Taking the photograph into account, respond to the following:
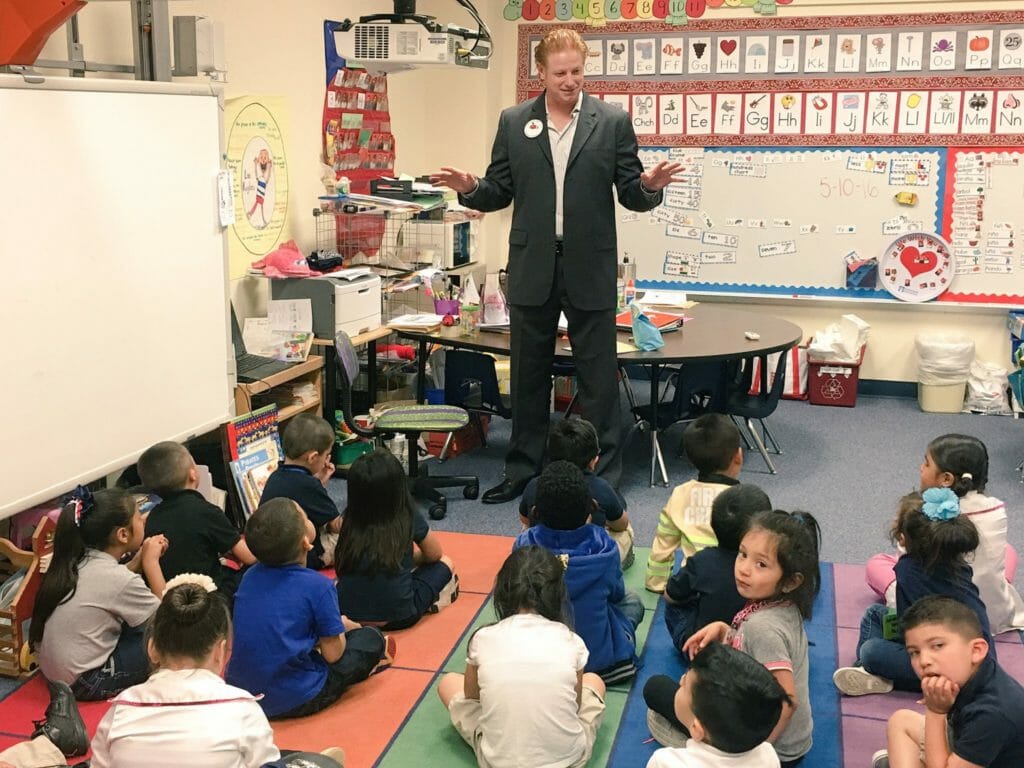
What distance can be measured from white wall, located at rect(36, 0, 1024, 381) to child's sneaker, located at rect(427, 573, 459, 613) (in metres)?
1.97

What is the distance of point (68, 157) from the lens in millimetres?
3393

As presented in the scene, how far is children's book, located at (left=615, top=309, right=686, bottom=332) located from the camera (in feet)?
16.9

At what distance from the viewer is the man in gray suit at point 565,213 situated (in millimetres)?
4449

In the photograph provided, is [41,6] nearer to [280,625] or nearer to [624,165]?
[280,625]

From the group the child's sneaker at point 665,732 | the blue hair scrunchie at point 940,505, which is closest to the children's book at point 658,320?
the blue hair scrunchie at point 940,505

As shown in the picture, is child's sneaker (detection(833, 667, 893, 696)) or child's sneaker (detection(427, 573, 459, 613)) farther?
child's sneaker (detection(427, 573, 459, 613))

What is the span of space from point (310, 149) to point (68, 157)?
7.83ft

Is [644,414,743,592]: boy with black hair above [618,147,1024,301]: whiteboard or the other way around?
the other way around

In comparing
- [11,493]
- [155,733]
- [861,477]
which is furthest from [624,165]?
[155,733]

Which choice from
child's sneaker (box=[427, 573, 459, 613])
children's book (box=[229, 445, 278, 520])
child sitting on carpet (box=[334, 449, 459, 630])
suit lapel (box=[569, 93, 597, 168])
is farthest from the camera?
suit lapel (box=[569, 93, 597, 168])

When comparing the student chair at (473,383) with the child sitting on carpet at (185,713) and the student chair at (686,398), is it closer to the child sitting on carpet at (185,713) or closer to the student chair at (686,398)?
the student chair at (686,398)

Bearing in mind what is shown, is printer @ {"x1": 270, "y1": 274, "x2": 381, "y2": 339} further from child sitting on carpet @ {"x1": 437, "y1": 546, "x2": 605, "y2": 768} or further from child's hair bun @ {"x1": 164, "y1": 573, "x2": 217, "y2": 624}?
child's hair bun @ {"x1": 164, "y1": 573, "x2": 217, "y2": 624}

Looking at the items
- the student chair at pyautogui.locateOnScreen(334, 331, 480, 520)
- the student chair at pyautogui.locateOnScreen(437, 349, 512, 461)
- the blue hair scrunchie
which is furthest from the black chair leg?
the blue hair scrunchie

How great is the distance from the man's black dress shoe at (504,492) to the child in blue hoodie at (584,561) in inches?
62.7
